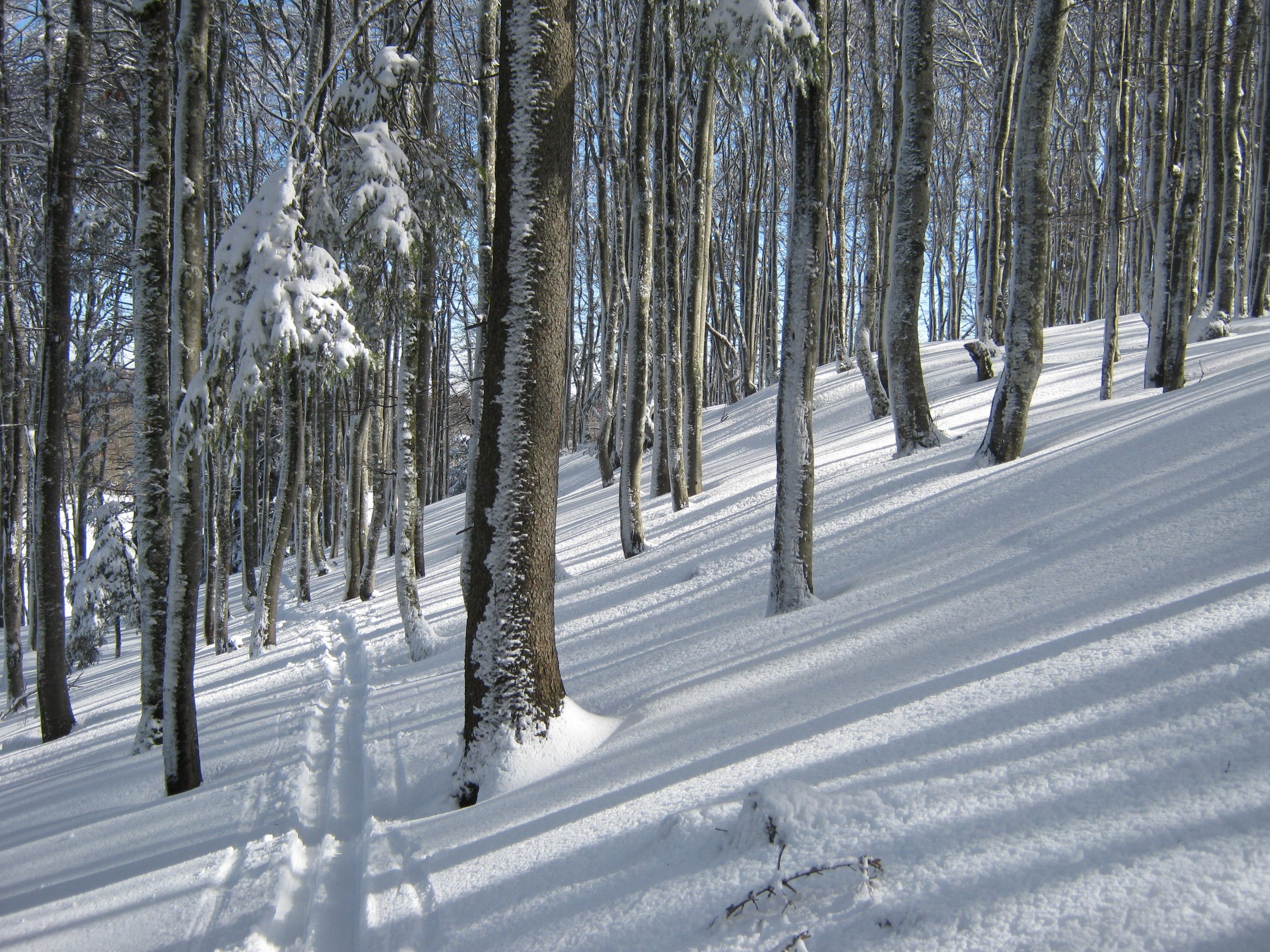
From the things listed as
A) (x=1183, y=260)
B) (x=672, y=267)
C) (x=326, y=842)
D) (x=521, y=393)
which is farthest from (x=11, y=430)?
(x=1183, y=260)

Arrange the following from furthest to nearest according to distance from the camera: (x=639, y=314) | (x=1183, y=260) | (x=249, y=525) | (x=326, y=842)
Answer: (x=249, y=525) < (x=639, y=314) < (x=1183, y=260) < (x=326, y=842)

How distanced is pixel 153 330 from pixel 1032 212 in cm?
755

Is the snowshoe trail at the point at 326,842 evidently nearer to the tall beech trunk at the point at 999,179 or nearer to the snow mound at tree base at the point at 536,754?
the snow mound at tree base at the point at 536,754

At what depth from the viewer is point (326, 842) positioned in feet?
14.2

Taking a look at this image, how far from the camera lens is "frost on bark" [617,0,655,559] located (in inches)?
397

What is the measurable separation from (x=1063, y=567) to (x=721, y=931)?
310cm

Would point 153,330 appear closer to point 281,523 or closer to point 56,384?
point 56,384

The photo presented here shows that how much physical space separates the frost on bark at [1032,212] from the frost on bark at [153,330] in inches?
280

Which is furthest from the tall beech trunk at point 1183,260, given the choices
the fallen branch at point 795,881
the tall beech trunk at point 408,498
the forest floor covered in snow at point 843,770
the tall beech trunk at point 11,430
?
the tall beech trunk at point 11,430

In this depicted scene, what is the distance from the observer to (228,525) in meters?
15.7

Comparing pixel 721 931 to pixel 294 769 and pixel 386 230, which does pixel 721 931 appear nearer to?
pixel 294 769

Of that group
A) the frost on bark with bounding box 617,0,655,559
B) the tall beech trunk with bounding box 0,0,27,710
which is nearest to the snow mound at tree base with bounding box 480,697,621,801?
the frost on bark with bounding box 617,0,655,559

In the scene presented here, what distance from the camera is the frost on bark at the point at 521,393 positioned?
4.48 m

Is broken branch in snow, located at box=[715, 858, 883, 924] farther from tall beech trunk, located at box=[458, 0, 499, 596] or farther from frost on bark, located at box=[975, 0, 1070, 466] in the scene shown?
tall beech trunk, located at box=[458, 0, 499, 596]
